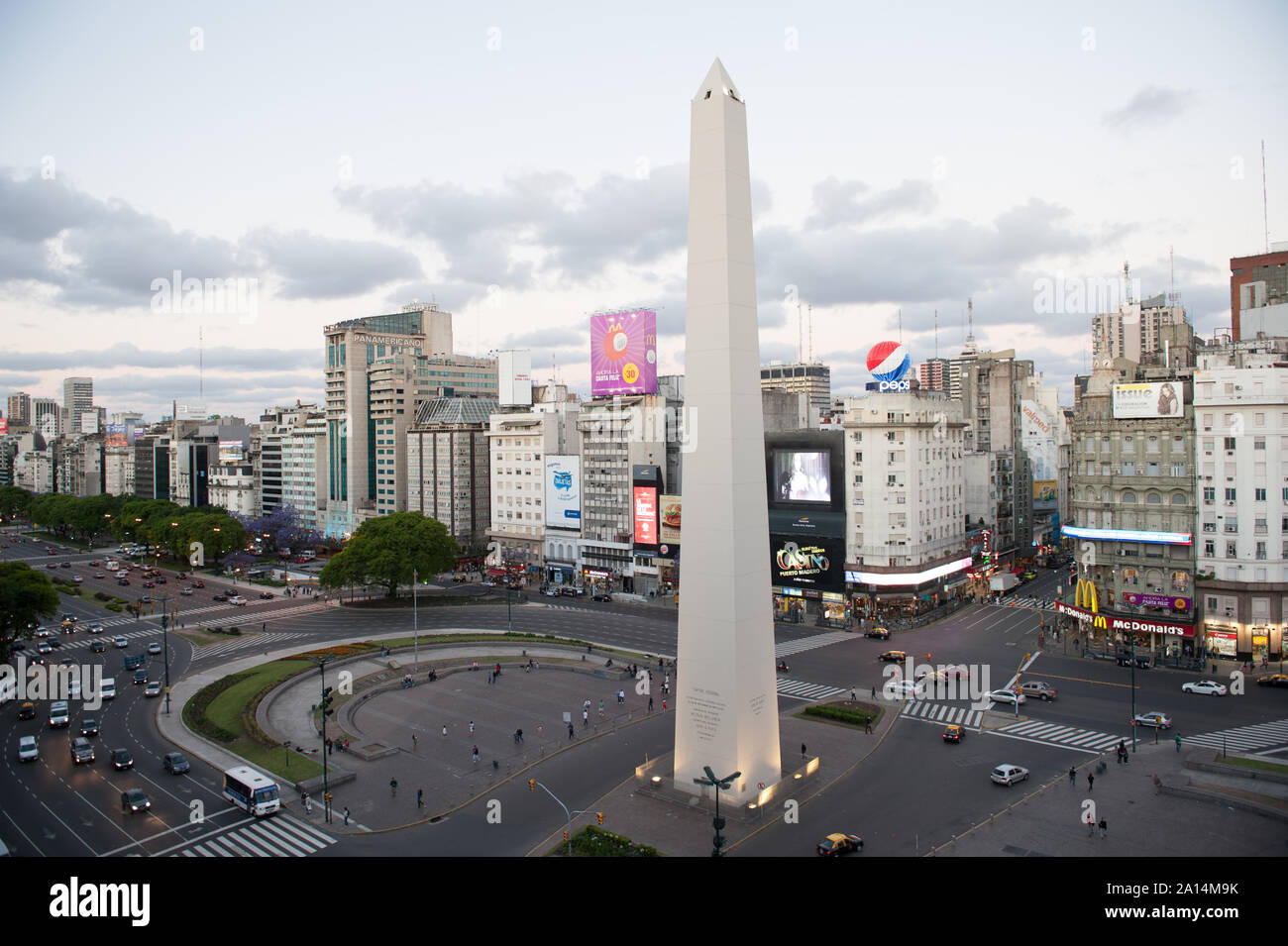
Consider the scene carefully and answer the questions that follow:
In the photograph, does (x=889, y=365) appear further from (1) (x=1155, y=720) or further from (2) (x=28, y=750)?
(2) (x=28, y=750)

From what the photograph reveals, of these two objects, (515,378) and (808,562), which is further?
(515,378)

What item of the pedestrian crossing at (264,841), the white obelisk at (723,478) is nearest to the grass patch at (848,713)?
the white obelisk at (723,478)

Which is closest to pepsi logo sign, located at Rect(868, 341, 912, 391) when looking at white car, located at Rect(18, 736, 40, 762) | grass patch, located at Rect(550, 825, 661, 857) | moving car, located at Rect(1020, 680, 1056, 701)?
moving car, located at Rect(1020, 680, 1056, 701)

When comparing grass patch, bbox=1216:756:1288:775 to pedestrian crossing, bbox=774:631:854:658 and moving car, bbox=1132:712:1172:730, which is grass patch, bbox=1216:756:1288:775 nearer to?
moving car, bbox=1132:712:1172:730

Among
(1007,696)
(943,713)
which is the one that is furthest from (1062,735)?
(1007,696)

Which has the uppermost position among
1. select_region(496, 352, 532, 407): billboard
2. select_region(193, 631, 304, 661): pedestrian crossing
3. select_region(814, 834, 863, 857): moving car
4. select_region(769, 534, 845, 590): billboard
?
select_region(496, 352, 532, 407): billboard
